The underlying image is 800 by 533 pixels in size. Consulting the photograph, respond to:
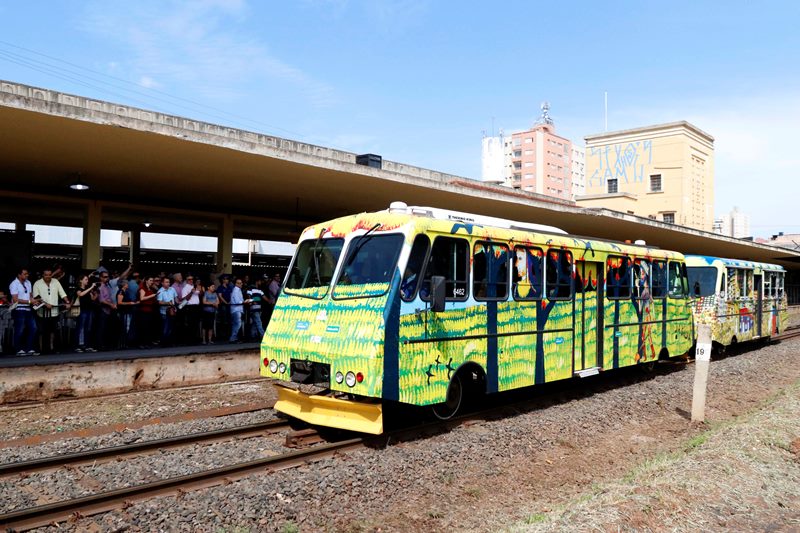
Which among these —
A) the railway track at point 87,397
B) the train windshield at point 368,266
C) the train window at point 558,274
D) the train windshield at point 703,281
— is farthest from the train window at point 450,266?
the train windshield at point 703,281

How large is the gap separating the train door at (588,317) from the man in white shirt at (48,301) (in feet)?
32.7

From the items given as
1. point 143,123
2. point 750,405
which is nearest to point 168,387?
point 143,123

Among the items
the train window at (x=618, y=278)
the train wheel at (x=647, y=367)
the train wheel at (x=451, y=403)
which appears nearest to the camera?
the train wheel at (x=451, y=403)

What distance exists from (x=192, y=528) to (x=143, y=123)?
6950mm

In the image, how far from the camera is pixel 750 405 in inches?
470

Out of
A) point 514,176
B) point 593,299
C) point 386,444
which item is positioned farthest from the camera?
point 514,176

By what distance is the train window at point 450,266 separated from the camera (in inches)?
330

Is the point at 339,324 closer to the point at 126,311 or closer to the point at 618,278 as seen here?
the point at 618,278

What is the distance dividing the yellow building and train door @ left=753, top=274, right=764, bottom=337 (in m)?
32.5

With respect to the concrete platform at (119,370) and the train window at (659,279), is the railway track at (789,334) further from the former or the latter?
the concrete platform at (119,370)

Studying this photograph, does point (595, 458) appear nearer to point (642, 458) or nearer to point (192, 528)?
point (642, 458)

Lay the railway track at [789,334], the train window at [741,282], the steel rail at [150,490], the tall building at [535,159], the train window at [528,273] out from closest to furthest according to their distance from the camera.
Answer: the steel rail at [150,490] < the train window at [528,273] < the train window at [741,282] < the railway track at [789,334] < the tall building at [535,159]

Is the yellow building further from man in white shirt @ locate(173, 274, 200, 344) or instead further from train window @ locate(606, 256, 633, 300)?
man in white shirt @ locate(173, 274, 200, 344)

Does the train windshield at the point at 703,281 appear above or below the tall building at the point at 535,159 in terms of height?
below
